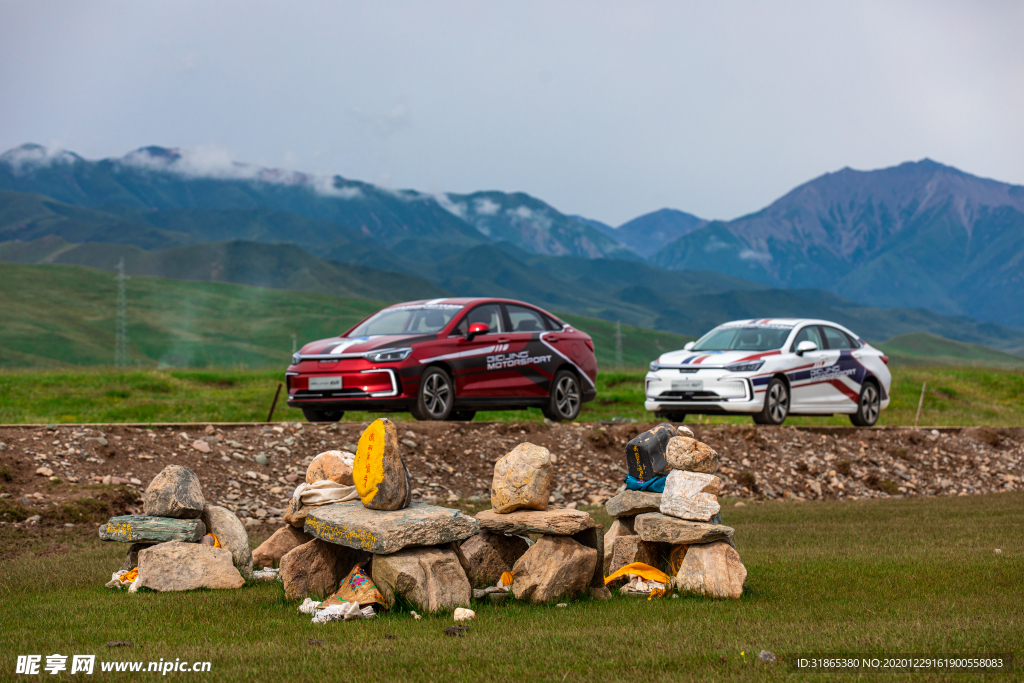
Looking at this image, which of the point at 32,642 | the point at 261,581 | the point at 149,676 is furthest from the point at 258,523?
the point at 149,676

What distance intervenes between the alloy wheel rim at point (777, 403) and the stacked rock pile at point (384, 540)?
31.9ft

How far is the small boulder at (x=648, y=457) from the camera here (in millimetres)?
7090

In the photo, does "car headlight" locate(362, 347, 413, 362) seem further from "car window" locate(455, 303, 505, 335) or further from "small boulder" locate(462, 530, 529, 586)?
"small boulder" locate(462, 530, 529, 586)

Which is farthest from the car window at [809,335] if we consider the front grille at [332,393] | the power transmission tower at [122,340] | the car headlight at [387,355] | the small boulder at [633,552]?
the power transmission tower at [122,340]

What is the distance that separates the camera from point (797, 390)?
1552 centimetres

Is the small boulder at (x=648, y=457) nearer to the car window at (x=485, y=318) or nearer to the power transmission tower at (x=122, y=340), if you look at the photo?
the car window at (x=485, y=318)

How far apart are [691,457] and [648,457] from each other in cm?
36

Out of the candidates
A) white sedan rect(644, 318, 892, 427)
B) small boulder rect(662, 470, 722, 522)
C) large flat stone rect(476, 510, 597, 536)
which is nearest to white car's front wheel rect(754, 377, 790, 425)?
white sedan rect(644, 318, 892, 427)

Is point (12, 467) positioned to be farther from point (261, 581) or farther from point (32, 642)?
point (32, 642)

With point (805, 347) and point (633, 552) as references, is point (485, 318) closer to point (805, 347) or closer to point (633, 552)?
point (805, 347)

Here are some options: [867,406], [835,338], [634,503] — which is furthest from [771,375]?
[634,503]

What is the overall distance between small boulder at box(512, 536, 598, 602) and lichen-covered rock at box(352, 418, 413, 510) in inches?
37.1

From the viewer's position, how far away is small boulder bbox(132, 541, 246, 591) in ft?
21.7

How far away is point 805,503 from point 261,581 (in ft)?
A: 25.1
